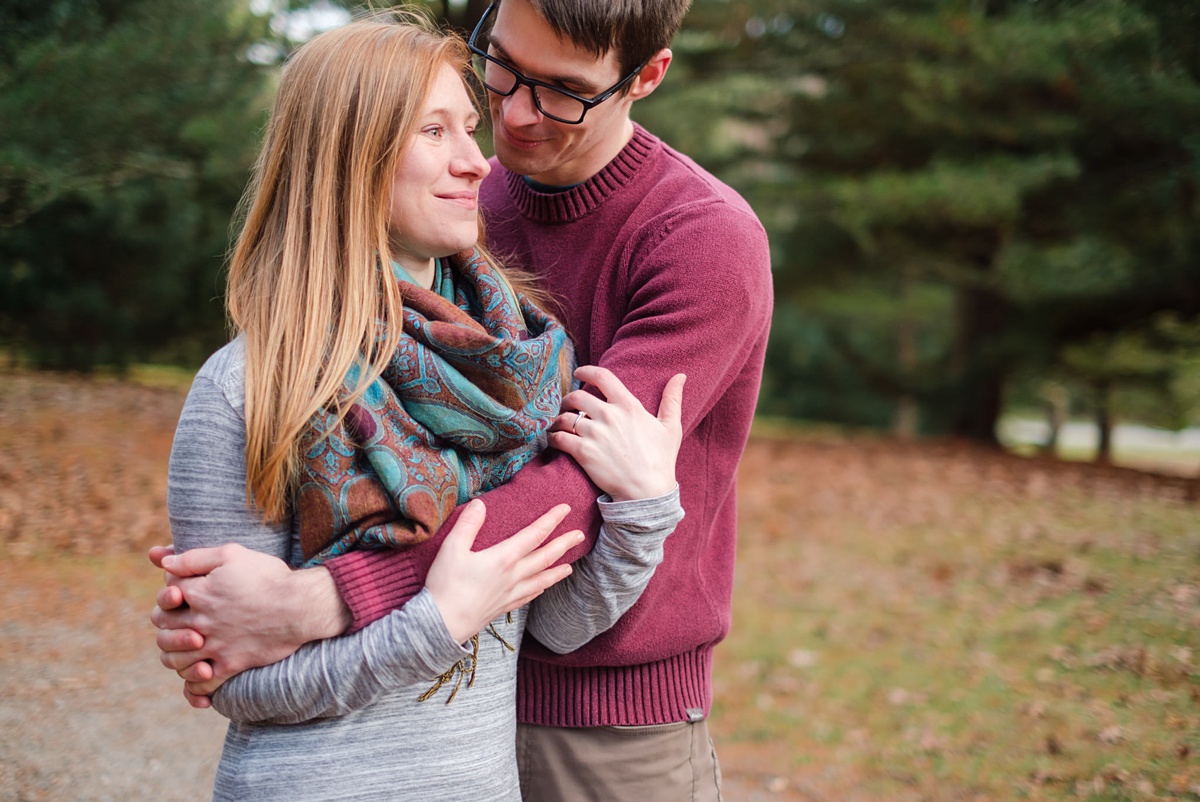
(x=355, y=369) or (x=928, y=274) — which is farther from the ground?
(x=355, y=369)

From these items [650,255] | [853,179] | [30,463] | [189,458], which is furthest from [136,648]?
[853,179]

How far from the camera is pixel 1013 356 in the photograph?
1002 cm

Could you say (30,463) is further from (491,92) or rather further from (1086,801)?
(1086,801)

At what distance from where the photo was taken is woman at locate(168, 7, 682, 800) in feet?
4.65

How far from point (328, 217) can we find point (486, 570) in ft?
2.08

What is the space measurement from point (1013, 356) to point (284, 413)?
9.90 meters

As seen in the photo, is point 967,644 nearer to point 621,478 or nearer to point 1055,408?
point 621,478

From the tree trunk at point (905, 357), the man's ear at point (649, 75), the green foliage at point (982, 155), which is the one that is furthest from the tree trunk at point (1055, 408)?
the man's ear at point (649, 75)

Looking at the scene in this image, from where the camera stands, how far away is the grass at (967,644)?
3.63m

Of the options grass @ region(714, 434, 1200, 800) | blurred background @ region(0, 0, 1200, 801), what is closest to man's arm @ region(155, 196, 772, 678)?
blurred background @ region(0, 0, 1200, 801)

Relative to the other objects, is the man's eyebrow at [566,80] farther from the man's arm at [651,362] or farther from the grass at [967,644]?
the grass at [967,644]

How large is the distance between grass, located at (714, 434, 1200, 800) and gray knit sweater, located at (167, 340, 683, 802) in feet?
8.16

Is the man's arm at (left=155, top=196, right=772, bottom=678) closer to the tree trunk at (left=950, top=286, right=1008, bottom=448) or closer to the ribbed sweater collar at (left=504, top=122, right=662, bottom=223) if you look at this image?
the ribbed sweater collar at (left=504, top=122, right=662, bottom=223)

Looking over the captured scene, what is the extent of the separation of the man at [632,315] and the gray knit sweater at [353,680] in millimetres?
116
